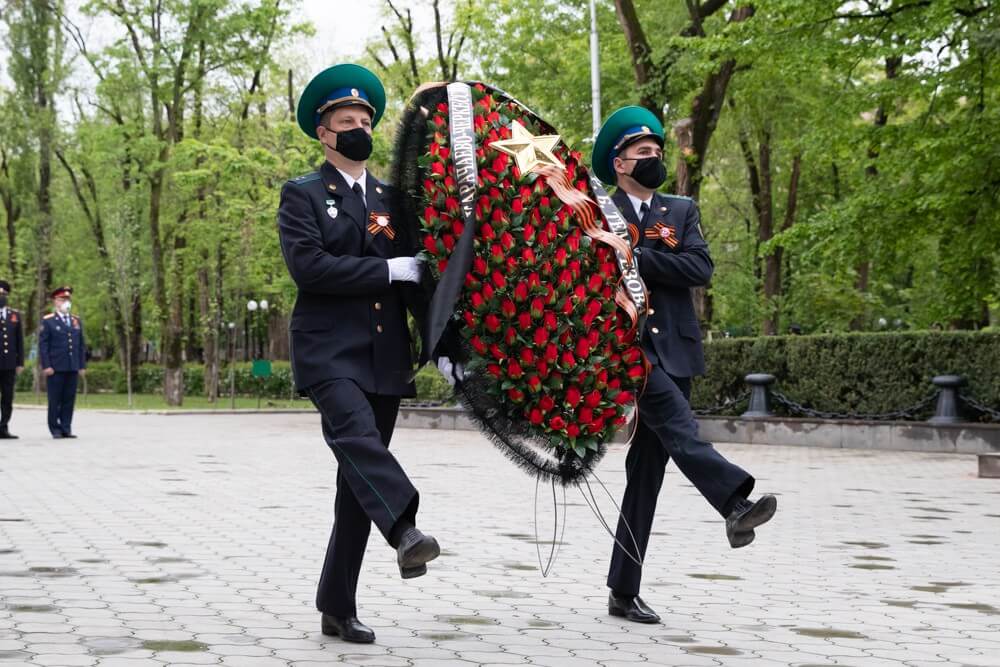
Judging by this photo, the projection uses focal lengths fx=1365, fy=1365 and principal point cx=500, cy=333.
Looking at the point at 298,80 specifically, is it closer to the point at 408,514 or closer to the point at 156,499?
the point at 156,499

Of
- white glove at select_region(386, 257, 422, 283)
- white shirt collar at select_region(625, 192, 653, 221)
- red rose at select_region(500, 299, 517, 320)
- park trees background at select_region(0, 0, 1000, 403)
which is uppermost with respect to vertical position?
park trees background at select_region(0, 0, 1000, 403)

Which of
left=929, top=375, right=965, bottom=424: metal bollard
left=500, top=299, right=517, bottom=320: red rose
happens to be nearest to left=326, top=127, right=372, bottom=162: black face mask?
left=500, top=299, right=517, bottom=320: red rose

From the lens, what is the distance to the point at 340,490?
17.7 feet

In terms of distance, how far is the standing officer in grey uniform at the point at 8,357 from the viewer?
1931 centimetres

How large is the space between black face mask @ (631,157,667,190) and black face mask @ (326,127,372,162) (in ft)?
4.32

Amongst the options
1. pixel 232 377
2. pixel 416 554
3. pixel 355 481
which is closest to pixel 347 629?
pixel 355 481

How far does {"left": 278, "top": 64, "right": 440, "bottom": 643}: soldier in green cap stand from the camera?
5051 millimetres

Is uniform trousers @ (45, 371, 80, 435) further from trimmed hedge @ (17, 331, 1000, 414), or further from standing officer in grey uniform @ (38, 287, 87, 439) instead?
trimmed hedge @ (17, 331, 1000, 414)

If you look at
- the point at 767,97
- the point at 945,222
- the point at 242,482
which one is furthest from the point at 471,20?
the point at 242,482

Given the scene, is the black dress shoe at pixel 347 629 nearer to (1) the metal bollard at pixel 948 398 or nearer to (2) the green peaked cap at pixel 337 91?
(2) the green peaked cap at pixel 337 91

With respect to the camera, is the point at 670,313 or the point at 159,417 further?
the point at 159,417

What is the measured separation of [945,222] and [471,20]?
57.2 ft

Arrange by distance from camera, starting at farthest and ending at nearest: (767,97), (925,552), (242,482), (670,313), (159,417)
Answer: (767,97)
(159,417)
(242,482)
(925,552)
(670,313)

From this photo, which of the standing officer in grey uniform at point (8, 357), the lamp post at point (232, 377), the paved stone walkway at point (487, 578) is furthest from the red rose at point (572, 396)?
the lamp post at point (232, 377)
